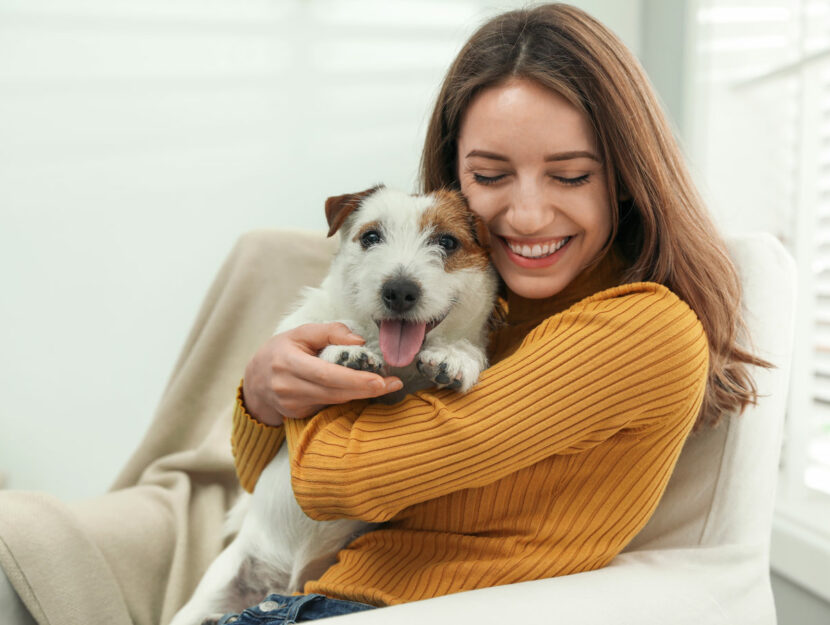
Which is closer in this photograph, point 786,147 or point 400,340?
point 400,340

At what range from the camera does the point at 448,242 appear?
4.02 feet

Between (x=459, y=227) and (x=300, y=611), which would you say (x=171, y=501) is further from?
(x=459, y=227)

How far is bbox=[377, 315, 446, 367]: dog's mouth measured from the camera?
109cm

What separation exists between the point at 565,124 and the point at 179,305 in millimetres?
2174

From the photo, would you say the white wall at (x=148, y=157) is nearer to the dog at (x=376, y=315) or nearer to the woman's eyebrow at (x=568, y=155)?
the dog at (x=376, y=315)

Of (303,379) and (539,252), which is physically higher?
(539,252)

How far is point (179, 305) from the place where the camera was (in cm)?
286

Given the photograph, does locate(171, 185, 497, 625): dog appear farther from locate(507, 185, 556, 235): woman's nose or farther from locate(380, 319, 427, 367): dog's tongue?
locate(507, 185, 556, 235): woman's nose

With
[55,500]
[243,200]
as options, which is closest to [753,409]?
[55,500]

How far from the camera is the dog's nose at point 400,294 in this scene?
3.61ft

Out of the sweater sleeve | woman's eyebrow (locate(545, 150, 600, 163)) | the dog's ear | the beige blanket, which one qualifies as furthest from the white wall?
A: the sweater sleeve

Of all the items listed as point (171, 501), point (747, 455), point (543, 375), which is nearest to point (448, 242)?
point (543, 375)

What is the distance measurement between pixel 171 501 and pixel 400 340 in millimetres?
1039

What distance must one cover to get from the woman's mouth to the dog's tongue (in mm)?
238
